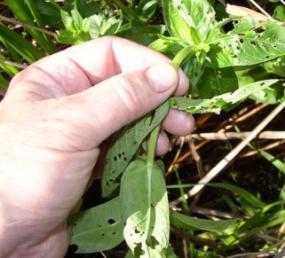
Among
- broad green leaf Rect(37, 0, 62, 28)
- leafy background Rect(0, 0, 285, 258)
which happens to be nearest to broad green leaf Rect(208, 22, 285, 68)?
leafy background Rect(0, 0, 285, 258)

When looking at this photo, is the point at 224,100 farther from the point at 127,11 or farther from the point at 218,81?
the point at 127,11

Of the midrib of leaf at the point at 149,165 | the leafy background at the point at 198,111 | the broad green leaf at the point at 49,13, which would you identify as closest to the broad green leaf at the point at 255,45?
the leafy background at the point at 198,111

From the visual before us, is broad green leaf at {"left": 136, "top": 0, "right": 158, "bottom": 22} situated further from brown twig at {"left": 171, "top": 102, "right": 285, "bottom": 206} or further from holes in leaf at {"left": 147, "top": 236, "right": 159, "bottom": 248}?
holes in leaf at {"left": 147, "top": 236, "right": 159, "bottom": 248}

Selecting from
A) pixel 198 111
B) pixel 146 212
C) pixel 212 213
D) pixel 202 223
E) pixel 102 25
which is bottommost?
pixel 212 213

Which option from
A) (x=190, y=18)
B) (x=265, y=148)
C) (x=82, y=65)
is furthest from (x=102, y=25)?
(x=265, y=148)

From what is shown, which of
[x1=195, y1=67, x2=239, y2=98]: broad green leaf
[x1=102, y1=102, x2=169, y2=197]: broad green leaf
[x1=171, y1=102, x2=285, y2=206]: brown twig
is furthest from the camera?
[x1=171, y1=102, x2=285, y2=206]: brown twig

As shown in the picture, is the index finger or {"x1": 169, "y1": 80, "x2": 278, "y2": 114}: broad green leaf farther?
the index finger
